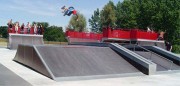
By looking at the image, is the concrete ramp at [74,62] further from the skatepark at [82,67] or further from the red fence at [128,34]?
the red fence at [128,34]

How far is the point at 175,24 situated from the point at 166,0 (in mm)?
8757

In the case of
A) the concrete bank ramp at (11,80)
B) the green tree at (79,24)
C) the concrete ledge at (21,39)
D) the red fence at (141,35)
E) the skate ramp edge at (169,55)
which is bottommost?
the concrete bank ramp at (11,80)

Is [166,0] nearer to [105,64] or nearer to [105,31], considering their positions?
[105,31]

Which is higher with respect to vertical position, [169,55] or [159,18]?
[159,18]

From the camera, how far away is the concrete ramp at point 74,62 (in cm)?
1400

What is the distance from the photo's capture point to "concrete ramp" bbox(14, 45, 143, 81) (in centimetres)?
1400

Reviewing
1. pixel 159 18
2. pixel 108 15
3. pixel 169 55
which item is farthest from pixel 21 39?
pixel 108 15

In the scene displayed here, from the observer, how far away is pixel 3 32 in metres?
115

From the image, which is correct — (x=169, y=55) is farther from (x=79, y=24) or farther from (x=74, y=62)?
(x=79, y=24)

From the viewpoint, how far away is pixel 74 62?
1555 cm

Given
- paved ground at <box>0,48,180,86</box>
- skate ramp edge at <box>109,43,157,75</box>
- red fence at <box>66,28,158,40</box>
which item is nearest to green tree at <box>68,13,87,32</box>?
red fence at <box>66,28,158,40</box>

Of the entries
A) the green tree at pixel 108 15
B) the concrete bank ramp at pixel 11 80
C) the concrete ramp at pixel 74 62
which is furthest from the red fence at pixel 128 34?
the green tree at pixel 108 15

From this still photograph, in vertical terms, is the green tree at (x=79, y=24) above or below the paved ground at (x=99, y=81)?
above

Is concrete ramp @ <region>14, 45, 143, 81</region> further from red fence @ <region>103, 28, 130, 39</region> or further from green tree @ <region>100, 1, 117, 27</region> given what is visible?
green tree @ <region>100, 1, 117, 27</region>
